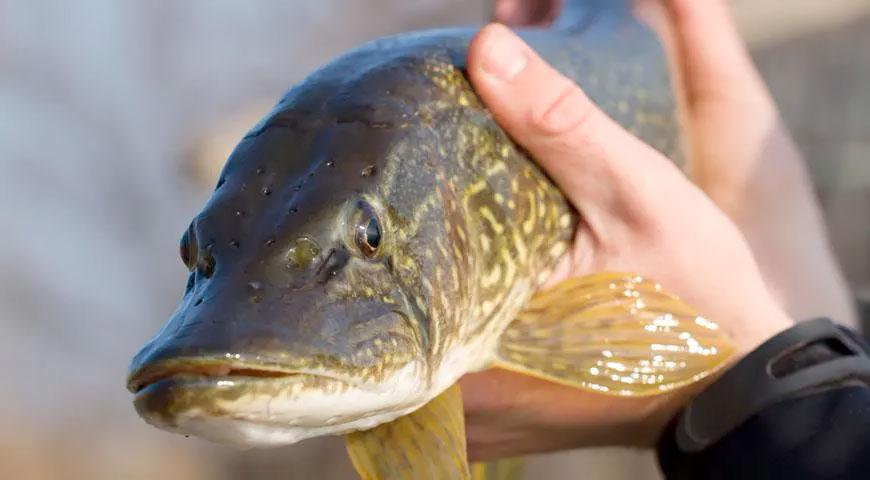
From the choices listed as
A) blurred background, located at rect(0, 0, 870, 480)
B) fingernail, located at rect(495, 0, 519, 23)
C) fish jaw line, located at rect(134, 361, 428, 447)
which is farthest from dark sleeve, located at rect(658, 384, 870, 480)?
blurred background, located at rect(0, 0, 870, 480)

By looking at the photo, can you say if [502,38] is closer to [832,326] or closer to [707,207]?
[707,207]

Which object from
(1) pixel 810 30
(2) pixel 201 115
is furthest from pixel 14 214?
(1) pixel 810 30

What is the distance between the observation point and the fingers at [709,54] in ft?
5.36

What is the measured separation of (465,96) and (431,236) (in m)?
0.22

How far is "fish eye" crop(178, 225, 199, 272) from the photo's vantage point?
0.83m

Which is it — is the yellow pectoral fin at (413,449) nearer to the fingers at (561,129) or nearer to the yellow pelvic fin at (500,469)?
the fingers at (561,129)

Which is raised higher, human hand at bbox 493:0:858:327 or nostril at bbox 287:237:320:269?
nostril at bbox 287:237:320:269

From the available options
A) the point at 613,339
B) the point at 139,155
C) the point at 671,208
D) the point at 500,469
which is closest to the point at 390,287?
the point at 613,339

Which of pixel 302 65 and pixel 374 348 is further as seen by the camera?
pixel 302 65

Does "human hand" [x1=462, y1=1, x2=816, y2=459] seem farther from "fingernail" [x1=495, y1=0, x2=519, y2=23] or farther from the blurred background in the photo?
the blurred background

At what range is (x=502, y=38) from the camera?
3.44 feet

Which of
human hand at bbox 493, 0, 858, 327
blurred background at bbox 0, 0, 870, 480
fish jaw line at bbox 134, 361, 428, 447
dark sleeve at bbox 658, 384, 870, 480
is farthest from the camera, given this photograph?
blurred background at bbox 0, 0, 870, 480

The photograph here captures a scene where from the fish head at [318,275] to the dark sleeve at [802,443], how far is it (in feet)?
1.36

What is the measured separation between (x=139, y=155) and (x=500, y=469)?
311 cm
